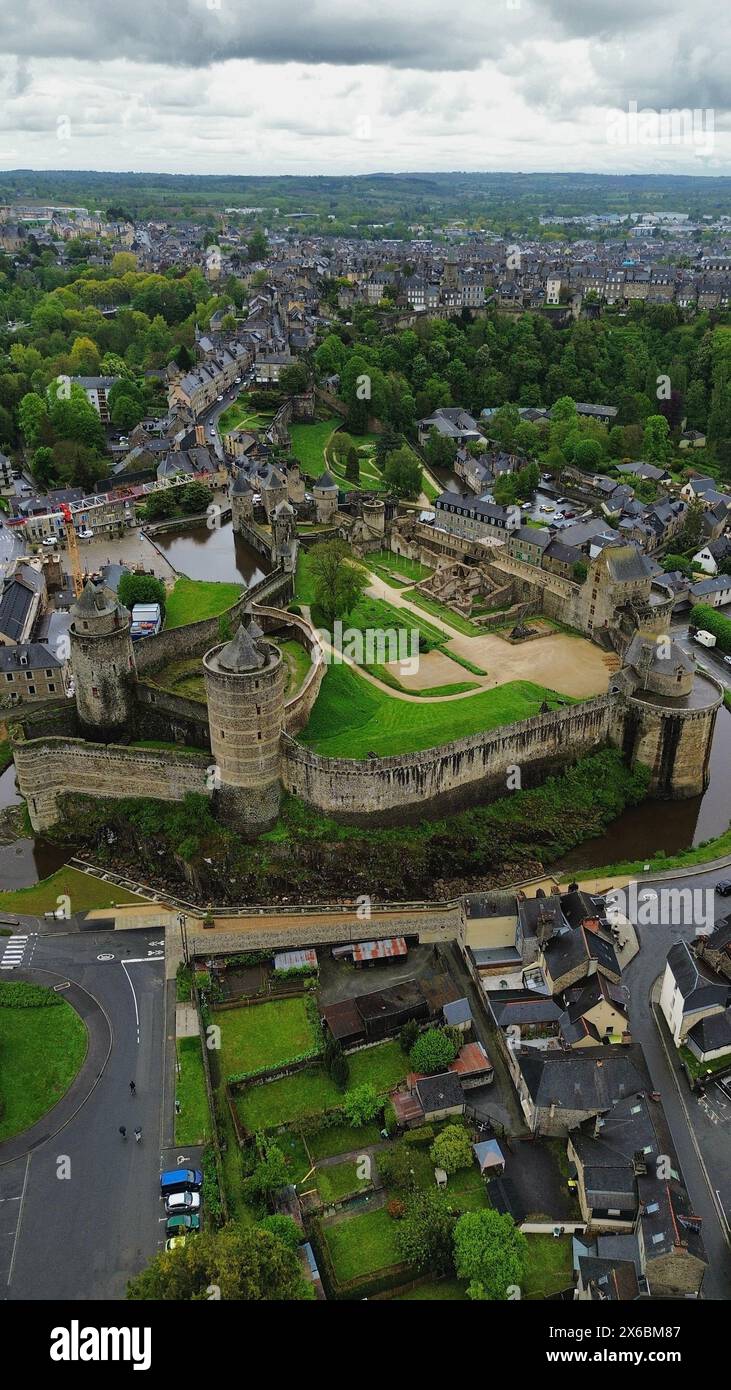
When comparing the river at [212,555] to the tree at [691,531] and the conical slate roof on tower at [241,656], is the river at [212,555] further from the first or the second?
the tree at [691,531]

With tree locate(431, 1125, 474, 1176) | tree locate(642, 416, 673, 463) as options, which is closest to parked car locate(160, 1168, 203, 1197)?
tree locate(431, 1125, 474, 1176)

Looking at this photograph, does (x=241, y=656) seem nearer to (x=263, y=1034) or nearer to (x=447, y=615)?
(x=263, y=1034)

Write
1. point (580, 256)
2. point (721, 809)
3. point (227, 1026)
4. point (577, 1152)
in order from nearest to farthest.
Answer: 1. point (577, 1152)
2. point (227, 1026)
3. point (721, 809)
4. point (580, 256)

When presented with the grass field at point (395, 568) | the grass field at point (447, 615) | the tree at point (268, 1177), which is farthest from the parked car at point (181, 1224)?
the grass field at point (395, 568)

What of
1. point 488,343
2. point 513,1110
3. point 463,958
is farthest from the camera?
point 488,343

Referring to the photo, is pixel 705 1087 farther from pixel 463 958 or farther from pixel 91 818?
pixel 91 818
